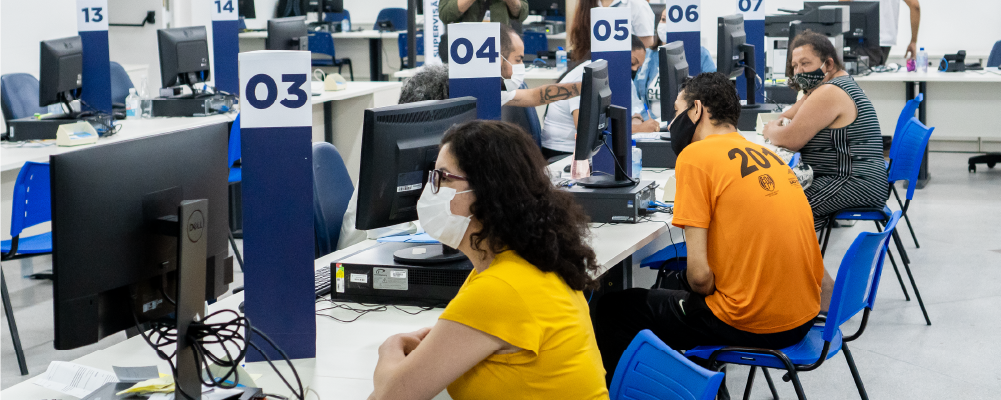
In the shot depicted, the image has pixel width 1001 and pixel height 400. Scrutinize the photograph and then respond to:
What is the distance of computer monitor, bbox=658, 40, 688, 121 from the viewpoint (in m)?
3.66

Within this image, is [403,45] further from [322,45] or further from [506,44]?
[506,44]

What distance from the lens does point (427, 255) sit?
2.18 metres

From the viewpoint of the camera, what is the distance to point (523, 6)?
6.06 meters

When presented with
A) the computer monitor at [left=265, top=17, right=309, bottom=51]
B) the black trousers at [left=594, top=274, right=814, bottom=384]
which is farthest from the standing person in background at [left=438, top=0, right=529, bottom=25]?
the black trousers at [left=594, top=274, right=814, bottom=384]

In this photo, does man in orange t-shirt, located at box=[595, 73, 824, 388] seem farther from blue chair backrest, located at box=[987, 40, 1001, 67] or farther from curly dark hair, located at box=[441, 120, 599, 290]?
blue chair backrest, located at box=[987, 40, 1001, 67]

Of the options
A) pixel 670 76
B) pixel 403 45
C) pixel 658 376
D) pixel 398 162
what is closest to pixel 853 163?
pixel 670 76

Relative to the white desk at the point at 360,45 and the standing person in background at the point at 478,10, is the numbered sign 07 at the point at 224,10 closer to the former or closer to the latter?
the standing person in background at the point at 478,10

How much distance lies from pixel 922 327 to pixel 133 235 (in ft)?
10.2

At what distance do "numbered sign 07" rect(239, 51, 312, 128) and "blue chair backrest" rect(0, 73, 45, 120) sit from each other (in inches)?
146

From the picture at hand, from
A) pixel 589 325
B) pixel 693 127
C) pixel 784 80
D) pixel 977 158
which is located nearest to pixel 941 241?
pixel 784 80

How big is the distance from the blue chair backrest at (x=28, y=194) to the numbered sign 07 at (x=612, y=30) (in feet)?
6.32

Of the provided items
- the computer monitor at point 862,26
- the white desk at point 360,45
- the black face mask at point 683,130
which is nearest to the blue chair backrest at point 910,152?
the black face mask at point 683,130

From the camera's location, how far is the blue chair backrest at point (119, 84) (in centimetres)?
569

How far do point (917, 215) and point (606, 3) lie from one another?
220 cm
